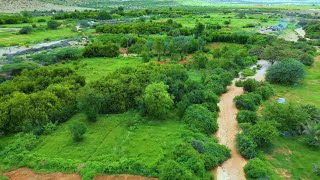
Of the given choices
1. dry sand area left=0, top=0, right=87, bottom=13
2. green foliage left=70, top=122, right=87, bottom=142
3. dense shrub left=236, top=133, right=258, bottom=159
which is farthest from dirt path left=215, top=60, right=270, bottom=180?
dry sand area left=0, top=0, right=87, bottom=13

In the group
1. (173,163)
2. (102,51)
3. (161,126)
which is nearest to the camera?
(173,163)

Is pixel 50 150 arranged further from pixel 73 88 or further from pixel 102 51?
pixel 102 51

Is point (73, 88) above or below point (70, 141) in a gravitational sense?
above

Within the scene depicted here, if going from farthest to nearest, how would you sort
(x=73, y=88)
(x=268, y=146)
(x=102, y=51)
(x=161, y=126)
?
1. (x=102, y=51)
2. (x=73, y=88)
3. (x=161, y=126)
4. (x=268, y=146)

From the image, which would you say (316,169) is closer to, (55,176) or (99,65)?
A: (55,176)

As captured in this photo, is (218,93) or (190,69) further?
(190,69)

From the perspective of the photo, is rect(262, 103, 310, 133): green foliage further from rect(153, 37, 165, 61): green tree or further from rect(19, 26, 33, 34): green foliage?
rect(19, 26, 33, 34): green foliage

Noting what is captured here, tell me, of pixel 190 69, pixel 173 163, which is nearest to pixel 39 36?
pixel 190 69
